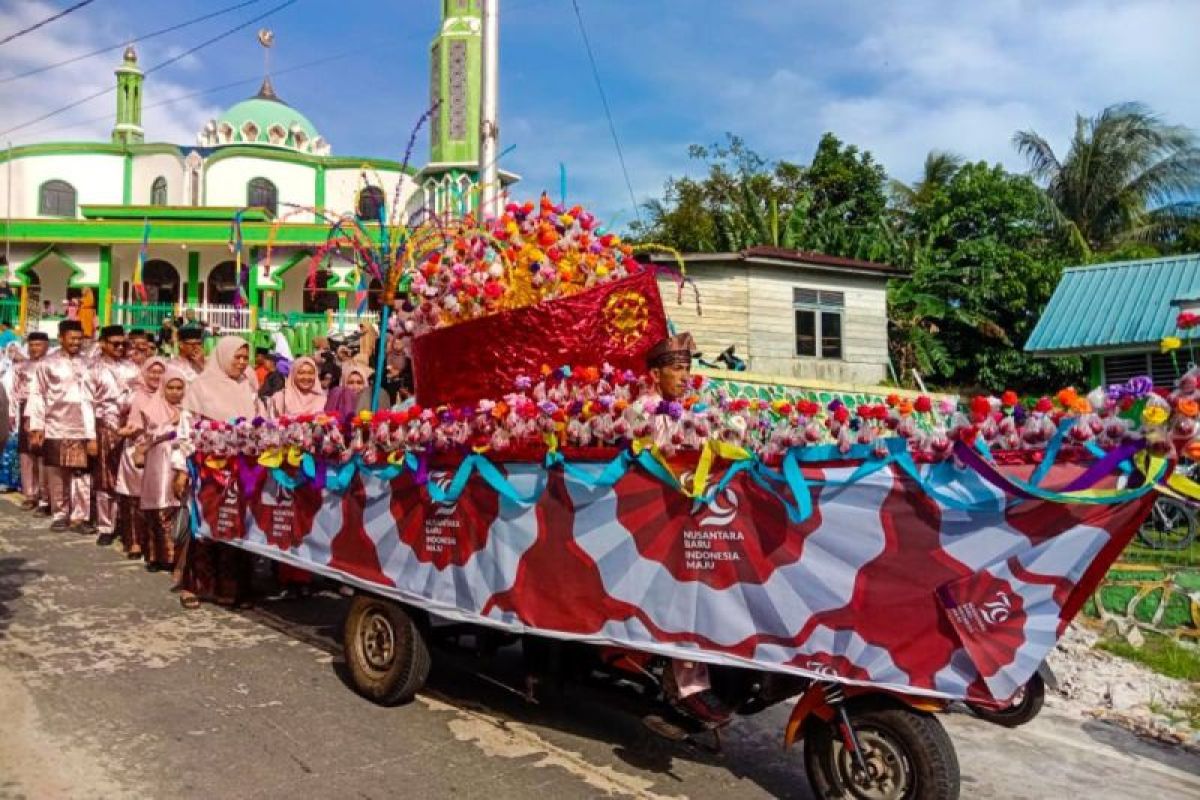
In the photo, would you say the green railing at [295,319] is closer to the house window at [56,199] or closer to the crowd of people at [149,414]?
the crowd of people at [149,414]

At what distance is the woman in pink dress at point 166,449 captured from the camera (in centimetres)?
707

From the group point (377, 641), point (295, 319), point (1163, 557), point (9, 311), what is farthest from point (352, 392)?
point (9, 311)

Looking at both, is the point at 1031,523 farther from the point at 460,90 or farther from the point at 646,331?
the point at 460,90

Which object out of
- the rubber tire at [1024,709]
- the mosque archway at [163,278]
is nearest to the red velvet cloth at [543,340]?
the rubber tire at [1024,709]

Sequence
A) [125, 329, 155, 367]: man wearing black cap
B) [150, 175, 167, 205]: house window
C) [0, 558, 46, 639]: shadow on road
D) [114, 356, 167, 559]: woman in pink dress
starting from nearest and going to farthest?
1. [0, 558, 46, 639]: shadow on road
2. [114, 356, 167, 559]: woman in pink dress
3. [125, 329, 155, 367]: man wearing black cap
4. [150, 175, 167, 205]: house window

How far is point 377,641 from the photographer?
469 centimetres

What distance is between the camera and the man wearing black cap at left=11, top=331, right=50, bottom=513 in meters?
10.1

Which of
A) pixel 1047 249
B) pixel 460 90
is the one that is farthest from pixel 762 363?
pixel 1047 249

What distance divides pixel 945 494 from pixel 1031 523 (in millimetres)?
255

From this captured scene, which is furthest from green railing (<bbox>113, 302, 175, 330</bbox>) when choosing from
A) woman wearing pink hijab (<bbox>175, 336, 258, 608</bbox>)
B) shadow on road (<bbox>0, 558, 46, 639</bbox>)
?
woman wearing pink hijab (<bbox>175, 336, 258, 608</bbox>)

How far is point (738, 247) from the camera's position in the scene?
23.6m

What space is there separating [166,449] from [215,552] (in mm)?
1066

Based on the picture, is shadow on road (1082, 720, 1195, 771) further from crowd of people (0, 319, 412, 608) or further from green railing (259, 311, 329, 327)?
green railing (259, 311, 329, 327)

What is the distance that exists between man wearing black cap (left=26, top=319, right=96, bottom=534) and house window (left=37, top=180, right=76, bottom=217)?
27138mm
